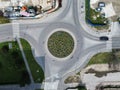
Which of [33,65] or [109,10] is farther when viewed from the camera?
[109,10]

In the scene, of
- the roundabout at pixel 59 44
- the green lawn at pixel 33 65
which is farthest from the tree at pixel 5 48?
the roundabout at pixel 59 44

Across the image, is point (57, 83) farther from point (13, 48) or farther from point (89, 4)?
point (89, 4)

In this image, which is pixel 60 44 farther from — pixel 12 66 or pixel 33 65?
pixel 12 66

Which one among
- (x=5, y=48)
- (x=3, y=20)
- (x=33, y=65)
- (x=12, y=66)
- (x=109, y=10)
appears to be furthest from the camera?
(x=109, y=10)

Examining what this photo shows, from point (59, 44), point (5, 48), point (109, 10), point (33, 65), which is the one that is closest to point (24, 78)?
point (33, 65)

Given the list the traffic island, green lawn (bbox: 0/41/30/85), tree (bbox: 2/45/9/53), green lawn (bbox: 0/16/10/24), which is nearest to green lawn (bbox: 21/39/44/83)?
green lawn (bbox: 0/41/30/85)

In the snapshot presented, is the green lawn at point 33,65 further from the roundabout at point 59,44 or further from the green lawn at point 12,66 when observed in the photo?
the roundabout at point 59,44

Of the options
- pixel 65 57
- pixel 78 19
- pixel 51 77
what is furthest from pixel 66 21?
pixel 51 77

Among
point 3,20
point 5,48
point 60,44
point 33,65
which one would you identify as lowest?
point 33,65
